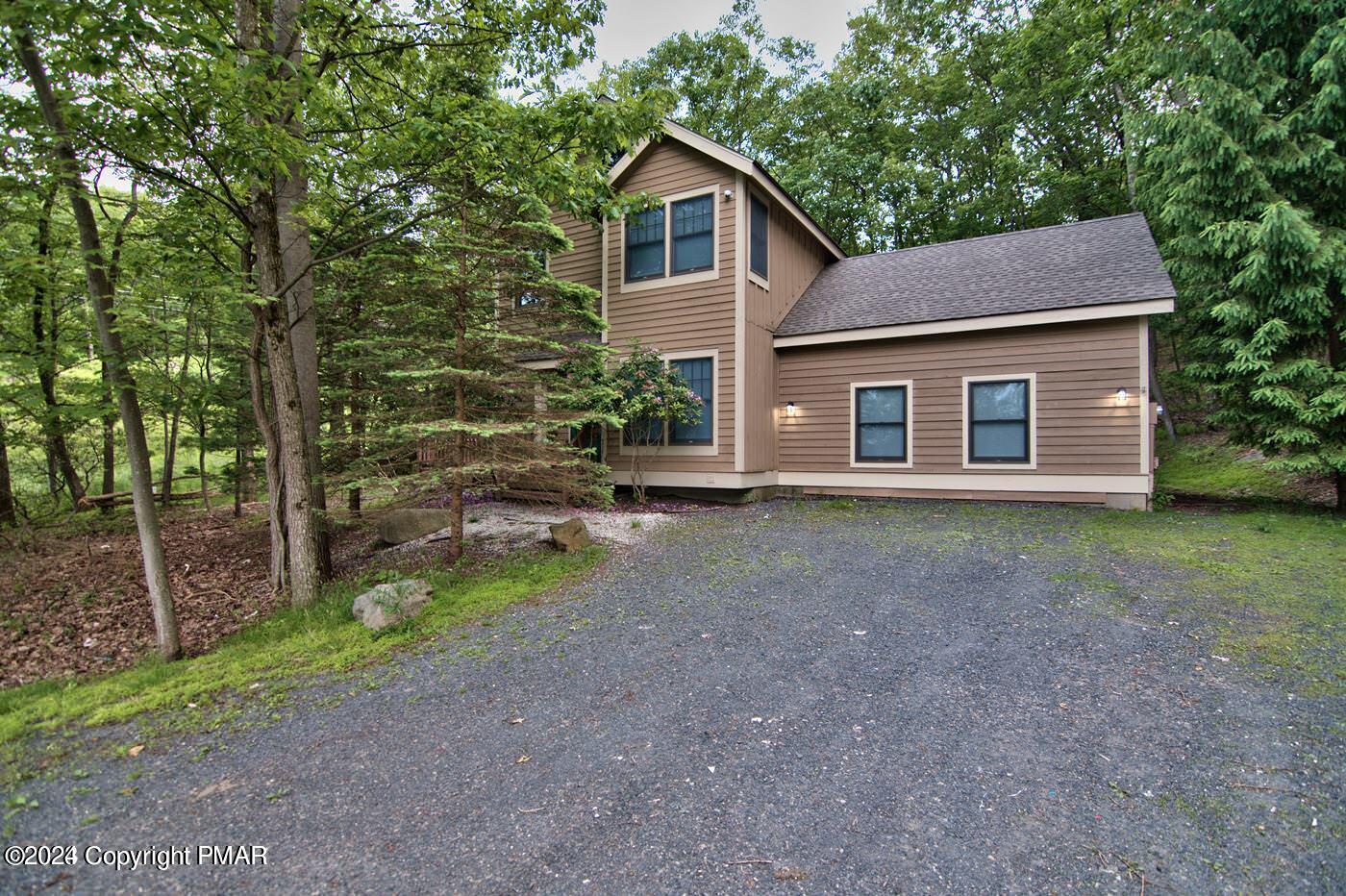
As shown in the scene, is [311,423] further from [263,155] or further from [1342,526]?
[1342,526]

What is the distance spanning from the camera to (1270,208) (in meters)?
7.72

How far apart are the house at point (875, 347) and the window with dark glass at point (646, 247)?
1.1 inches

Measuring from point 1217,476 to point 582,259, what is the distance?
44.2ft

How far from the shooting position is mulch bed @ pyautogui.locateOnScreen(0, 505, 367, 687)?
4703 millimetres

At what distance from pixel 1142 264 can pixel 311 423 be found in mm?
11824

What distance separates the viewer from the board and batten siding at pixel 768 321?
32.3ft

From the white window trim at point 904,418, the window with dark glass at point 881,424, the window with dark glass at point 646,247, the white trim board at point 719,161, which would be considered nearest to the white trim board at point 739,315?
the white trim board at point 719,161

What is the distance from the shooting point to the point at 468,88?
848cm

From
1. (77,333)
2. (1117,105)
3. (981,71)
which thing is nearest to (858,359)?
(77,333)

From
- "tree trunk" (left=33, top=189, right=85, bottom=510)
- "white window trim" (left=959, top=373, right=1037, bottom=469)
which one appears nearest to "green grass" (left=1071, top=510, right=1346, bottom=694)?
"white window trim" (left=959, top=373, right=1037, bottom=469)

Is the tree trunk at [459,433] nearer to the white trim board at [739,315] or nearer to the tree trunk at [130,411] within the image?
the tree trunk at [130,411]

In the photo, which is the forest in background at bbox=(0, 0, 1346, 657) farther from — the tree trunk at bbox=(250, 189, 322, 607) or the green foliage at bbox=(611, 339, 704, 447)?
the green foliage at bbox=(611, 339, 704, 447)

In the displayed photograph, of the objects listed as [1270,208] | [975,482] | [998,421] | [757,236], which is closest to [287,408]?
[757,236]

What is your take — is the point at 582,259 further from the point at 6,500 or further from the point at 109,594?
the point at 6,500
